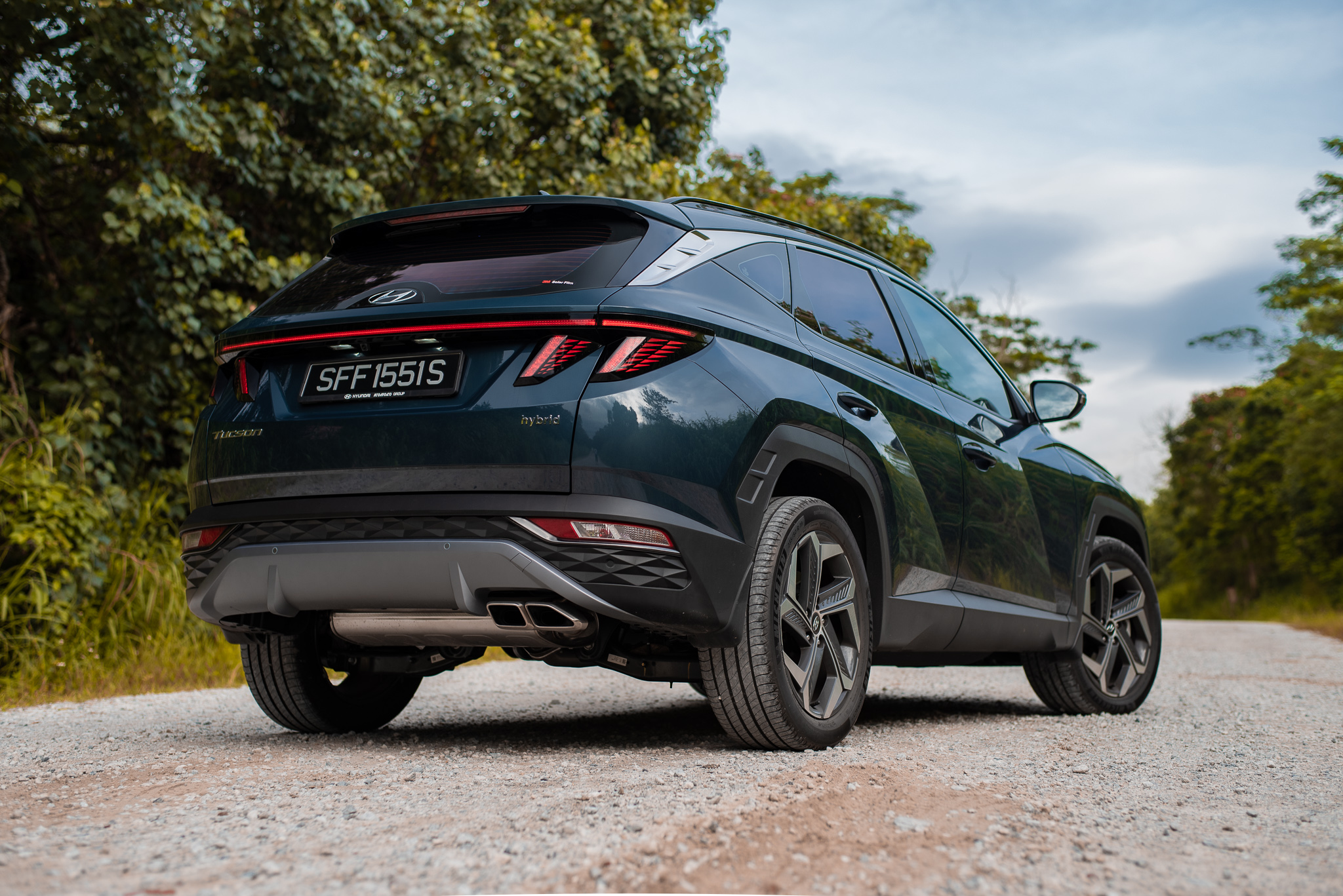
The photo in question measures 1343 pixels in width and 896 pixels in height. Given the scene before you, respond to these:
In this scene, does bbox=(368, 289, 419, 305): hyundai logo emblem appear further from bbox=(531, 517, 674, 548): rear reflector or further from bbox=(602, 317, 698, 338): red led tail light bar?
bbox=(531, 517, 674, 548): rear reflector

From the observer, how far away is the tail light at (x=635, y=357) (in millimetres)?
3203

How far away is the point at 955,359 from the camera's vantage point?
17.2 ft

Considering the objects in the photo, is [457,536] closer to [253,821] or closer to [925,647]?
[253,821]

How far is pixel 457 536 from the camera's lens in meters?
3.18

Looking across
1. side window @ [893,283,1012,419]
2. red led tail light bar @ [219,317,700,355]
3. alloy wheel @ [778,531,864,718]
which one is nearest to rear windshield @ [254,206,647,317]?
red led tail light bar @ [219,317,700,355]

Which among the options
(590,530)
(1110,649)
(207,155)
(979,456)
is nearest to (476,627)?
(590,530)

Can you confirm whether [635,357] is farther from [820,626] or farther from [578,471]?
[820,626]

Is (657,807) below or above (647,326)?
below

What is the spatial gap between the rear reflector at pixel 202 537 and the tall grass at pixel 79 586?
9.57 feet

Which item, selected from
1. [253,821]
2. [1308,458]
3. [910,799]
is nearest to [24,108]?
[253,821]

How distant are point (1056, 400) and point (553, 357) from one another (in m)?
3.33

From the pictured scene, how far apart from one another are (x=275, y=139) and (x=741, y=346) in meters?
6.63

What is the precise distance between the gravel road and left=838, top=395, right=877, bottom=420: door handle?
1.15 metres

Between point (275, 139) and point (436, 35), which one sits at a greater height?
point (436, 35)
